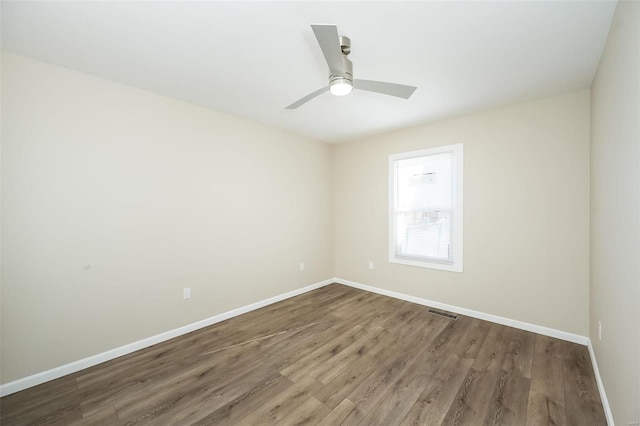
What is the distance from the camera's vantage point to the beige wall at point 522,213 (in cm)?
261

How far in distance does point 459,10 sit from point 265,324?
3317mm

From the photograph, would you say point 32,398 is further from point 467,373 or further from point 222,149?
point 467,373

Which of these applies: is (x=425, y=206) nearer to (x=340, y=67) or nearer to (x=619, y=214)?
(x=619, y=214)

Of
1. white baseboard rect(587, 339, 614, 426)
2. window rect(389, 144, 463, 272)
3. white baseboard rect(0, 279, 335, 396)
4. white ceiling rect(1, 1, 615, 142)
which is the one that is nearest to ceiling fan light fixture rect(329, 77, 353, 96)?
white ceiling rect(1, 1, 615, 142)

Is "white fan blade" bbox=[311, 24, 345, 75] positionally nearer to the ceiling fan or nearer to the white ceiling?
the ceiling fan

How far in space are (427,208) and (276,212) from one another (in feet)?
7.21

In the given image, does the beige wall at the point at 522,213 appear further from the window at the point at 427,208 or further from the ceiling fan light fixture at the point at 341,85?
the ceiling fan light fixture at the point at 341,85

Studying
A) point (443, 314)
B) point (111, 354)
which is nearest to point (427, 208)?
point (443, 314)

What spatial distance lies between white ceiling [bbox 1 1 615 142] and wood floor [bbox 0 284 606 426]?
2552 millimetres

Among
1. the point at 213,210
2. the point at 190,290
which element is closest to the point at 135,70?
the point at 213,210

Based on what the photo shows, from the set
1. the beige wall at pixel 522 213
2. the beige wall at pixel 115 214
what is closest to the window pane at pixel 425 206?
the beige wall at pixel 522 213

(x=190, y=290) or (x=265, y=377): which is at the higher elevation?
(x=190, y=290)

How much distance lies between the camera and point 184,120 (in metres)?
2.86

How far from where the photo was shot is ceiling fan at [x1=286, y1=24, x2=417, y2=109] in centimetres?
141
